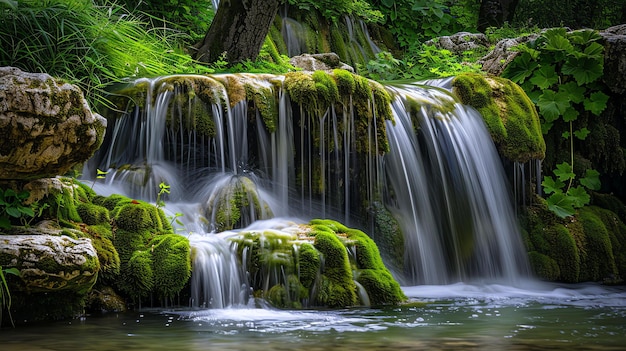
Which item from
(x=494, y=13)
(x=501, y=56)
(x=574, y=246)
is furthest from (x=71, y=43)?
(x=494, y=13)

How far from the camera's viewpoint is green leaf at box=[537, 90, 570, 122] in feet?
27.4

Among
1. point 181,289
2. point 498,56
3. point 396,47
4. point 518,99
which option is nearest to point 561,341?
point 181,289

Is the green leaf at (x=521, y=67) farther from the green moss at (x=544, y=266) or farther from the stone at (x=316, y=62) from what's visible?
the stone at (x=316, y=62)

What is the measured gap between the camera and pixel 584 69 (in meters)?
8.39

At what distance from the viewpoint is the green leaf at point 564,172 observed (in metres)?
8.20

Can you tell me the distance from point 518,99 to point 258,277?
446cm

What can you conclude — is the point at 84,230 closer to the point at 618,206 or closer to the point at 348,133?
the point at 348,133

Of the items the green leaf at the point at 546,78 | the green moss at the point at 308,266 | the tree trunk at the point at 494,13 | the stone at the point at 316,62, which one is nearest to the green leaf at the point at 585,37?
the green leaf at the point at 546,78

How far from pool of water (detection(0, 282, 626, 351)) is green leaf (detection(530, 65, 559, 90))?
3867 mm

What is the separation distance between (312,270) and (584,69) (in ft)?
16.5

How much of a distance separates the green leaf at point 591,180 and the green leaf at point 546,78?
1.08 metres

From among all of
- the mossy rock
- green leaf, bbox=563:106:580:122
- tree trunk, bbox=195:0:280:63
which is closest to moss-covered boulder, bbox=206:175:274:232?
the mossy rock

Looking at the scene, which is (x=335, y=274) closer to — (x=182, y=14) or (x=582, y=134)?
(x=582, y=134)

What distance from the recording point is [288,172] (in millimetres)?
6570
